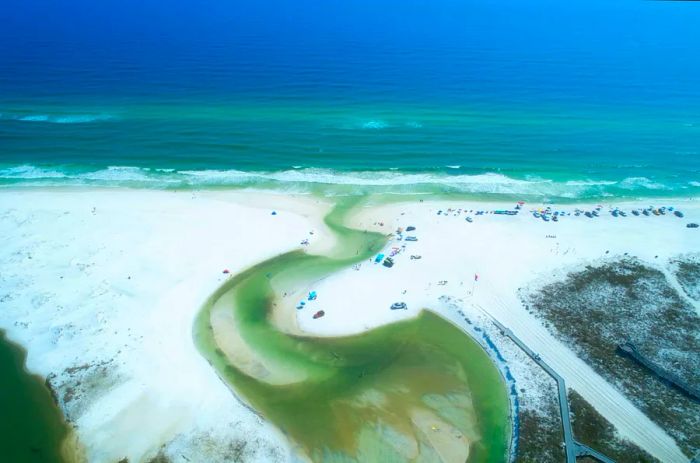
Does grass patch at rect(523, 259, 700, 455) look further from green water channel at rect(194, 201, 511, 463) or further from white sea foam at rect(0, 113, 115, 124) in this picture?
white sea foam at rect(0, 113, 115, 124)

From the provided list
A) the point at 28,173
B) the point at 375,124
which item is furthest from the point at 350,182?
the point at 28,173

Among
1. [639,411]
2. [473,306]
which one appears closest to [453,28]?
[473,306]

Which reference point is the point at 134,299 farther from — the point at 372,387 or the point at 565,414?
the point at 565,414

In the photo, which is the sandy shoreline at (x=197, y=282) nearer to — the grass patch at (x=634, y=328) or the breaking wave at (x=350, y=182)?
the grass patch at (x=634, y=328)

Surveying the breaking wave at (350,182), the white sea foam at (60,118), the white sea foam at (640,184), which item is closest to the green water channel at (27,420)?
the breaking wave at (350,182)

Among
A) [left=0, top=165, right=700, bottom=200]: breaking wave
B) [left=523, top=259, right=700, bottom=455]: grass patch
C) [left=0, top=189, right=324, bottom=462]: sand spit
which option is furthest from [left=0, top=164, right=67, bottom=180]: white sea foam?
[left=523, top=259, right=700, bottom=455]: grass patch

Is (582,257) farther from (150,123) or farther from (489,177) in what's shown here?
(150,123)
